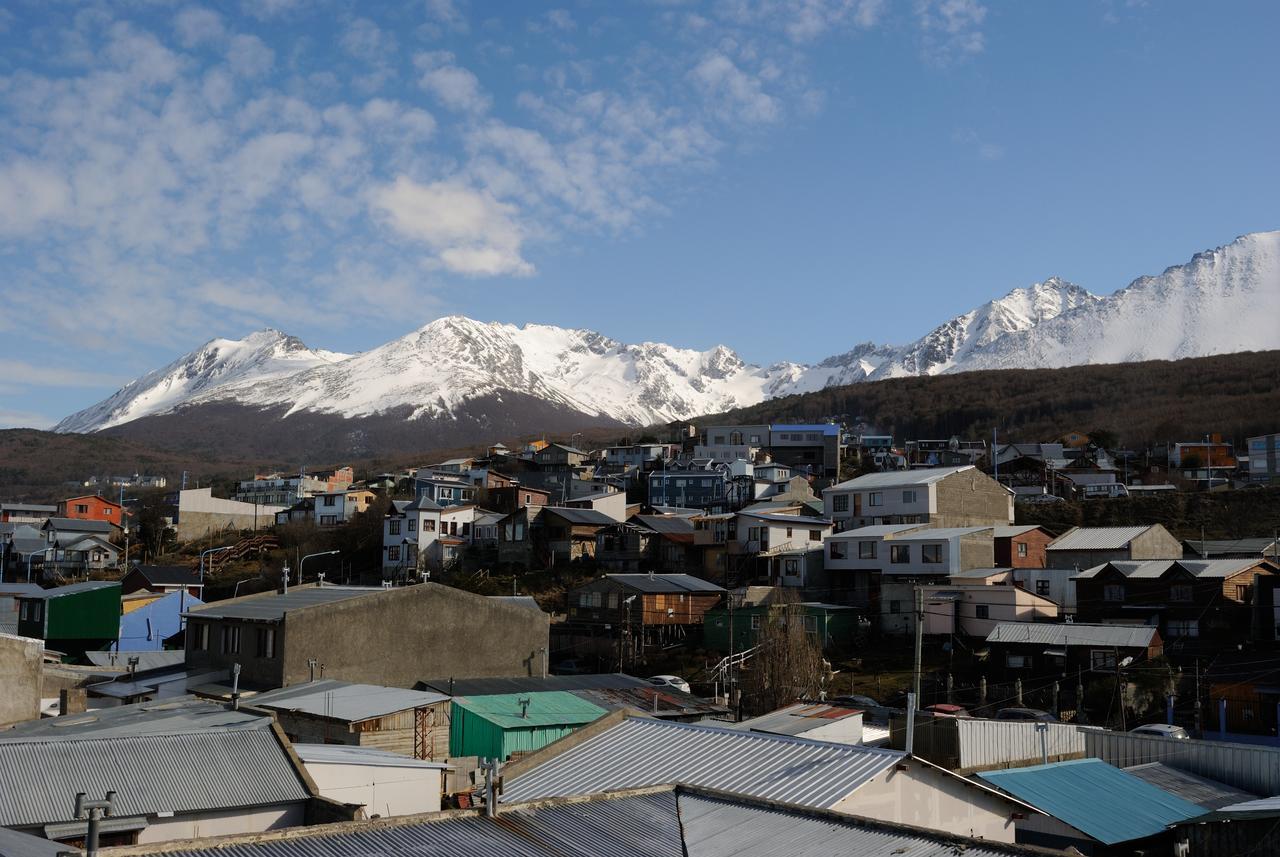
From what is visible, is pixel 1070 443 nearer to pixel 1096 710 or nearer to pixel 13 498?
pixel 1096 710

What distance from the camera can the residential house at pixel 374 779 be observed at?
56.8ft

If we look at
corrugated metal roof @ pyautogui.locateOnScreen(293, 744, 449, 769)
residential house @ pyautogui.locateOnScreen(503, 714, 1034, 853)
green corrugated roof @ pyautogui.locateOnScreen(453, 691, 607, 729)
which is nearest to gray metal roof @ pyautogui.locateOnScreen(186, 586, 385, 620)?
green corrugated roof @ pyautogui.locateOnScreen(453, 691, 607, 729)

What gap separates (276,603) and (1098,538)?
34.8m

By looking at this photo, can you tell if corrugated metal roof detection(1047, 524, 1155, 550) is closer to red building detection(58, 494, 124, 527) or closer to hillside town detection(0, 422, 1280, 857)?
hillside town detection(0, 422, 1280, 857)

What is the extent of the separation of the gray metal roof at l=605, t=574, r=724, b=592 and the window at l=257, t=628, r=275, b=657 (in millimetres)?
20793

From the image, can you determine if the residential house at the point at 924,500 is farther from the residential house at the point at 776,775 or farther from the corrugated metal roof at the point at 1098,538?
the residential house at the point at 776,775

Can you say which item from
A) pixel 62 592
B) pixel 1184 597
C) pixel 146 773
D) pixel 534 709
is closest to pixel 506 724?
pixel 534 709

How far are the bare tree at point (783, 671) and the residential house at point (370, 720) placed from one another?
12.6 meters

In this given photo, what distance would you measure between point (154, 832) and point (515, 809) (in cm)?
568

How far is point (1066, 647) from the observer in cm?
3641

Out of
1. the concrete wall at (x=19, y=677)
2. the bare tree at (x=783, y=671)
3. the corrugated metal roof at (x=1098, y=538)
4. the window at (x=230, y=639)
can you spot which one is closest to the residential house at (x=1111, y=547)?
the corrugated metal roof at (x=1098, y=538)

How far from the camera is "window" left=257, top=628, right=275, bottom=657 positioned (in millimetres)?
28562

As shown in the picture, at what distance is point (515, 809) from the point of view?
1209 cm

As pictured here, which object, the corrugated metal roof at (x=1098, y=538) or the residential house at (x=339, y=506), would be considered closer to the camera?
the corrugated metal roof at (x=1098, y=538)
